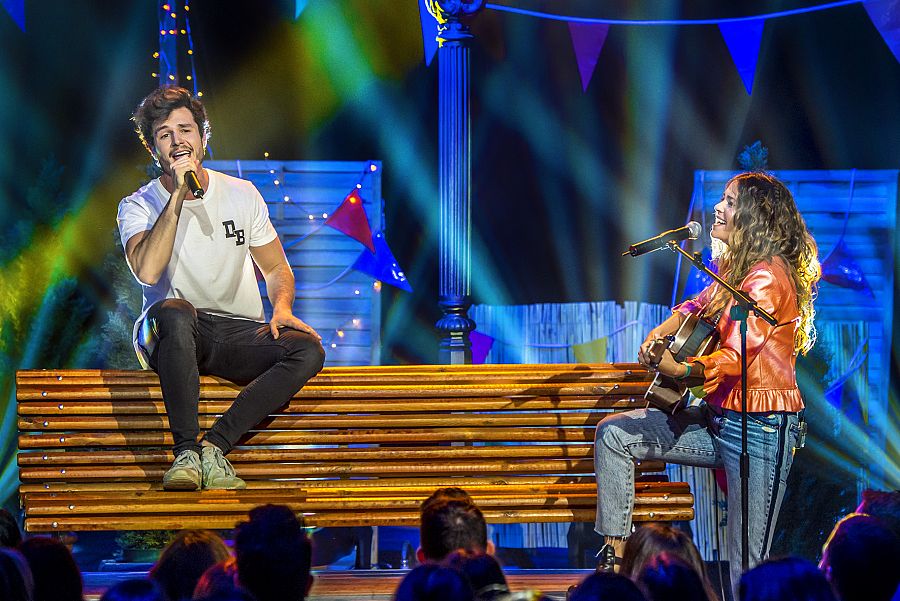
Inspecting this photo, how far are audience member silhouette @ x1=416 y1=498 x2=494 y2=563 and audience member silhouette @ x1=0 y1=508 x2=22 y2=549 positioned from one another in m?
1.28

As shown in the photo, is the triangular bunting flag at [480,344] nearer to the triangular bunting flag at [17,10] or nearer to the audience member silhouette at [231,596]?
the triangular bunting flag at [17,10]

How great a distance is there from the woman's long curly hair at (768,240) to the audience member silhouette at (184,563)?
2542 millimetres

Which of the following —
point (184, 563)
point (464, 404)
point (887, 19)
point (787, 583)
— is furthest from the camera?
point (887, 19)

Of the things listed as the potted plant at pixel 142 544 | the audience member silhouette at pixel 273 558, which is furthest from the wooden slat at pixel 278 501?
the potted plant at pixel 142 544

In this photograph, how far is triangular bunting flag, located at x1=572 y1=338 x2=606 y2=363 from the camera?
8.41 m

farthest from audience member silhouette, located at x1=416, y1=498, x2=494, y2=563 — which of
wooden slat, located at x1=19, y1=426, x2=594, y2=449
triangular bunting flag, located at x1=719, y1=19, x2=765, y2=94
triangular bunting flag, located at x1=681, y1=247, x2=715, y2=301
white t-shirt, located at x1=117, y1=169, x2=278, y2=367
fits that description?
triangular bunting flag, located at x1=719, y1=19, x2=765, y2=94

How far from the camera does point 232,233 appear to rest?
203 inches

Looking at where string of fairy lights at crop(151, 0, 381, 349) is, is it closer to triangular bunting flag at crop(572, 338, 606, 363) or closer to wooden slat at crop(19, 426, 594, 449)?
triangular bunting flag at crop(572, 338, 606, 363)

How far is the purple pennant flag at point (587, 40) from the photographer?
844 centimetres

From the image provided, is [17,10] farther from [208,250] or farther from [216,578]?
[216,578]

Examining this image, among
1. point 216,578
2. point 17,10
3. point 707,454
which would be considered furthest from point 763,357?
point 17,10

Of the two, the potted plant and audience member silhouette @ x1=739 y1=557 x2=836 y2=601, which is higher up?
audience member silhouette @ x1=739 y1=557 x2=836 y2=601

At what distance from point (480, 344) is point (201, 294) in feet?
12.0

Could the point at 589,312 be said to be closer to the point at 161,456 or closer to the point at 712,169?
the point at 712,169
